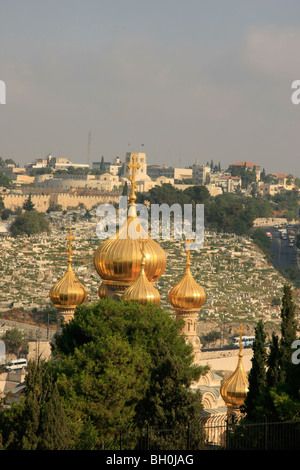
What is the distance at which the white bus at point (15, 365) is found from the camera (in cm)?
4384

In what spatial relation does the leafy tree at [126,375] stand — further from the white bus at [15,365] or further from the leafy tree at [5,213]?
the leafy tree at [5,213]

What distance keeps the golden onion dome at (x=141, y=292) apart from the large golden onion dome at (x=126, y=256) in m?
1.02

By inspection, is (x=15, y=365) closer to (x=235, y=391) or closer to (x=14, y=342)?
(x=14, y=342)

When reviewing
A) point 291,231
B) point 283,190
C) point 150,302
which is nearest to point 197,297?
point 150,302

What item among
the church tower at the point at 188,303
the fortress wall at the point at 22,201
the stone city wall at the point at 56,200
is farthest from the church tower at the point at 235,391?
the fortress wall at the point at 22,201

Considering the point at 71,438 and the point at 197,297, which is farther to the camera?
the point at 197,297

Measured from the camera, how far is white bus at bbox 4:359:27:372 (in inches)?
1726

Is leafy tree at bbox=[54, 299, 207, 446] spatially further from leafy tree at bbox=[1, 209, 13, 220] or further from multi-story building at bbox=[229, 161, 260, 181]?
multi-story building at bbox=[229, 161, 260, 181]

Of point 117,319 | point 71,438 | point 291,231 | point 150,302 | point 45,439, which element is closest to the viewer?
point 45,439

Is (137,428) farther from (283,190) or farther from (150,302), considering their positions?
(283,190)

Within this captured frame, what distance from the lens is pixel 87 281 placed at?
6719 cm

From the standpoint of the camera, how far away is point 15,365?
1768 inches

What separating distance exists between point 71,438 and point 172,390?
2075 mm

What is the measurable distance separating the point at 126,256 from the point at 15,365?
2270 cm
